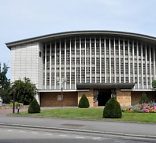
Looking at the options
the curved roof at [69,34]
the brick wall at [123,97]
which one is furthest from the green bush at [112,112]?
the curved roof at [69,34]

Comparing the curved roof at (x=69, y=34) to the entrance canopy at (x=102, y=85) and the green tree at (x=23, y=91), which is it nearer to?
the green tree at (x=23, y=91)

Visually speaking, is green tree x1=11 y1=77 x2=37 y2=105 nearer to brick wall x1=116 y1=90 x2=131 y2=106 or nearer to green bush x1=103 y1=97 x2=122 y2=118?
brick wall x1=116 y1=90 x2=131 y2=106

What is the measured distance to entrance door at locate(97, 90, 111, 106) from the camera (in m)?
72.8

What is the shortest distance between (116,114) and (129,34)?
4453 centimetres

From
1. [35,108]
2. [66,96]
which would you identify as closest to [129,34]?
[66,96]

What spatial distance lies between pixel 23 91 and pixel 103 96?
1402 cm

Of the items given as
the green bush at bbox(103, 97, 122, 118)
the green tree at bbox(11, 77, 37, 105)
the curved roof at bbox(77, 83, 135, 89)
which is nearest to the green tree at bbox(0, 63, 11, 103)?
the green tree at bbox(11, 77, 37, 105)

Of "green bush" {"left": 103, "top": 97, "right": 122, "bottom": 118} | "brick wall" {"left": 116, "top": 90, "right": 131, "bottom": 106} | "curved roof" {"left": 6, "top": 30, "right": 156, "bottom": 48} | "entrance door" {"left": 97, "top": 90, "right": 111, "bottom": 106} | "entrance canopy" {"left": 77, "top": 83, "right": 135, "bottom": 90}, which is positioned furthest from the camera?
"curved roof" {"left": 6, "top": 30, "right": 156, "bottom": 48}

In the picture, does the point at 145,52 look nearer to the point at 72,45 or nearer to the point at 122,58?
the point at 122,58

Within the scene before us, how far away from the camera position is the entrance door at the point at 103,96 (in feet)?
239

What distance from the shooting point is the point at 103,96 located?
2916 inches

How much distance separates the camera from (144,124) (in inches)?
1086

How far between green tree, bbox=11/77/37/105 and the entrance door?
1124 cm

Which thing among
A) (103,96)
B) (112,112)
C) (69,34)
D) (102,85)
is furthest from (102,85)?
(112,112)
